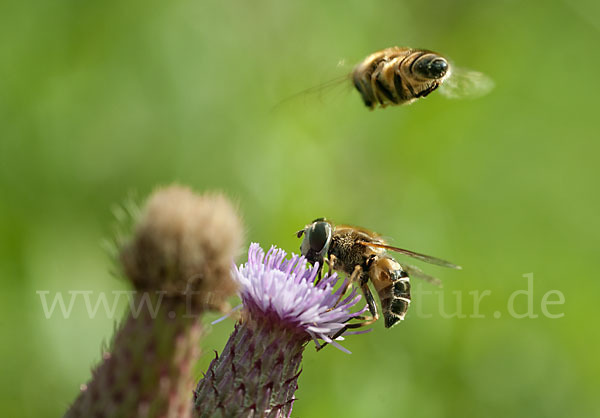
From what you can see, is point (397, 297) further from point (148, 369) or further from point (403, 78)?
point (148, 369)

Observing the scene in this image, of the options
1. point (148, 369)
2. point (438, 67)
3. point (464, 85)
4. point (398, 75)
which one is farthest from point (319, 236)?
point (148, 369)

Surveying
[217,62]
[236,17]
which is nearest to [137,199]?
[217,62]

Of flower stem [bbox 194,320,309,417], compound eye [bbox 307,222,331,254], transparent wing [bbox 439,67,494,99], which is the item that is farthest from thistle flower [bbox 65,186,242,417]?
transparent wing [bbox 439,67,494,99]

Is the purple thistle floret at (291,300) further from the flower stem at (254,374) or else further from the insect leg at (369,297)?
the insect leg at (369,297)

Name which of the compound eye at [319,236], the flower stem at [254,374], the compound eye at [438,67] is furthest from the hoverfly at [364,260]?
the compound eye at [438,67]

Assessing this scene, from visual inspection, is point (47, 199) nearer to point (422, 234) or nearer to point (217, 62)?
point (217, 62)
